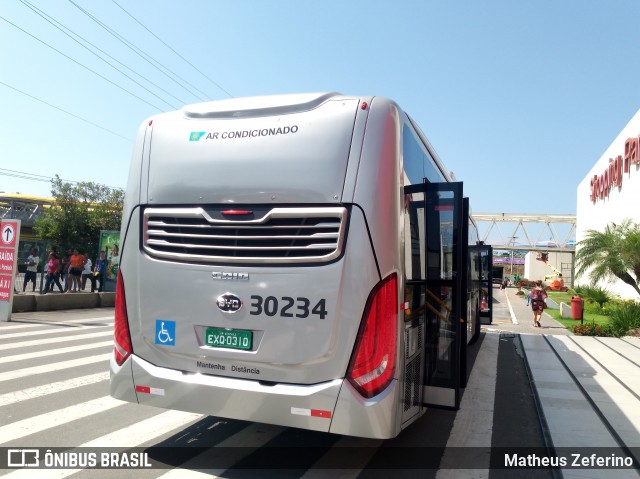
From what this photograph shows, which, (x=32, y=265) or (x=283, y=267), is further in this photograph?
(x=32, y=265)

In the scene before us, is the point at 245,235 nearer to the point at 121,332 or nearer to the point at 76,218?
the point at 121,332

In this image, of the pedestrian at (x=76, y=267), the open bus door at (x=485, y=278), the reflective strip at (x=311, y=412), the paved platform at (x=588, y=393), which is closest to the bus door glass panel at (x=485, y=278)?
the open bus door at (x=485, y=278)

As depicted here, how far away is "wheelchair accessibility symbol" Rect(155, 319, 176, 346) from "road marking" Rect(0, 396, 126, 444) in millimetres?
1921

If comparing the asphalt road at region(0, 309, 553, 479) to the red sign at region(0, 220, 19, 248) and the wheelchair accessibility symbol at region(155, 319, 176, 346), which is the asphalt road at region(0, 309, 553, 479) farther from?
the red sign at region(0, 220, 19, 248)

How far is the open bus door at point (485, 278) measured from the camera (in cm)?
1269

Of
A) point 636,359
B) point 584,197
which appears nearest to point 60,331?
point 636,359

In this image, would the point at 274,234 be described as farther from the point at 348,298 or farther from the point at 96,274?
the point at 96,274

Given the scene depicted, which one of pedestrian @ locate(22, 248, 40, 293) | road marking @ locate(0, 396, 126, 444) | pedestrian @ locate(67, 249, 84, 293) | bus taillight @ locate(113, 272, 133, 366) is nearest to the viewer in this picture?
bus taillight @ locate(113, 272, 133, 366)

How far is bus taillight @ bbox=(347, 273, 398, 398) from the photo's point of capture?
12.0ft

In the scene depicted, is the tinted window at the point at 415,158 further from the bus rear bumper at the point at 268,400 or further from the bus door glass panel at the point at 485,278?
the bus door glass panel at the point at 485,278

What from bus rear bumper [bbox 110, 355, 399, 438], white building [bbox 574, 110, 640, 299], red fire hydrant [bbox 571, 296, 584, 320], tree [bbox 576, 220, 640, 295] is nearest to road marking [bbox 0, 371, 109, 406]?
bus rear bumper [bbox 110, 355, 399, 438]

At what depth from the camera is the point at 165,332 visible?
4238 mm

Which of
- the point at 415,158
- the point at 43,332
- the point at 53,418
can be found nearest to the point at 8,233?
the point at 43,332

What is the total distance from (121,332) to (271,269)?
169 cm
